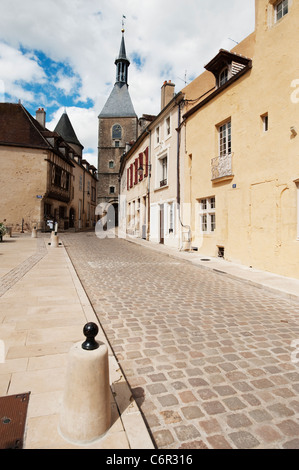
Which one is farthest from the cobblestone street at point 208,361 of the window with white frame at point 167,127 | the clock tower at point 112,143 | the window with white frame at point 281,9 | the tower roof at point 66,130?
the tower roof at point 66,130

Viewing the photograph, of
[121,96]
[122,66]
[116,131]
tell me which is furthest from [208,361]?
[122,66]

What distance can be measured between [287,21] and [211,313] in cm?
830

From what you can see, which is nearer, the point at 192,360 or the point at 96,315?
the point at 192,360

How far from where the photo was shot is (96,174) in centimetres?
4731

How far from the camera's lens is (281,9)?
777 centimetres

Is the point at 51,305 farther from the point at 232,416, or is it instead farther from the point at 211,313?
the point at 232,416

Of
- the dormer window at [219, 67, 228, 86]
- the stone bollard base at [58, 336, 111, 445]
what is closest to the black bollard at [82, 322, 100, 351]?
the stone bollard base at [58, 336, 111, 445]

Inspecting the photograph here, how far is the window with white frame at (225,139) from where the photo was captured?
33.2 ft

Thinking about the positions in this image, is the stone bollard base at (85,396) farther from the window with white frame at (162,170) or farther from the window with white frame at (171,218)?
the window with white frame at (162,170)

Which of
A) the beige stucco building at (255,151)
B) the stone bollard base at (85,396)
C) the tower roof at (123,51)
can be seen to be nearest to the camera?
the stone bollard base at (85,396)

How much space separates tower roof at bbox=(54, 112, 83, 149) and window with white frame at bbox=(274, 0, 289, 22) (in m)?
38.8

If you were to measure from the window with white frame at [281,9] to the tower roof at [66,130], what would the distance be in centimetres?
3885

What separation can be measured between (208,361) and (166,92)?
58.9ft
